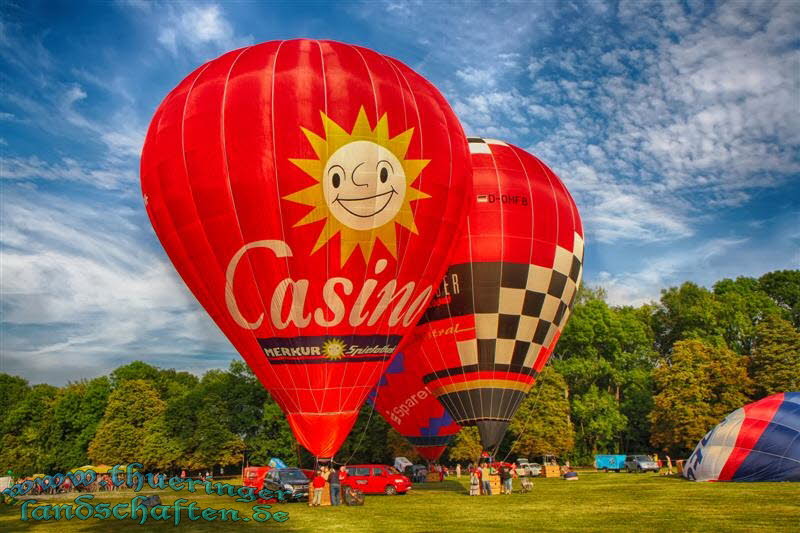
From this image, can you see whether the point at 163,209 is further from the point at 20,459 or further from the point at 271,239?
the point at 20,459

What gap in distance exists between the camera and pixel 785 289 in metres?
57.7

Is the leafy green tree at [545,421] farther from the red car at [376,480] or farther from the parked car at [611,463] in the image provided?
the red car at [376,480]

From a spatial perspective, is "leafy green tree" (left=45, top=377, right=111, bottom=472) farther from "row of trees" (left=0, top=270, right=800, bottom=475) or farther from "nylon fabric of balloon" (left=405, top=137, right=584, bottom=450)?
"nylon fabric of balloon" (left=405, top=137, right=584, bottom=450)

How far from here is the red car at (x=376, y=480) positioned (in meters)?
23.2

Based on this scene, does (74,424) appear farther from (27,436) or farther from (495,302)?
(495,302)

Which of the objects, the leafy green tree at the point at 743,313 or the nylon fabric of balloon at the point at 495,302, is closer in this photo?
the nylon fabric of balloon at the point at 495,302

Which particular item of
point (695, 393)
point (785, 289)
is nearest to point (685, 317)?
point (785, 289)

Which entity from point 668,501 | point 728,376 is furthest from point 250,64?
point 728,376

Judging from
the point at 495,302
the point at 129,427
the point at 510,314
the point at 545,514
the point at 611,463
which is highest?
the point at 495,302

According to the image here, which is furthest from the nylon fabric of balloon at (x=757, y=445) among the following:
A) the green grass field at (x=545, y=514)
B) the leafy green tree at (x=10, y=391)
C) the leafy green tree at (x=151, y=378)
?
the leafy green tree at (x=10, y=391)

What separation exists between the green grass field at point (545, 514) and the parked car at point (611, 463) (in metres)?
23.3

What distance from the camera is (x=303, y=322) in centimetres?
1719

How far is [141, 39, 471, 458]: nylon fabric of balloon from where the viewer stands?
16.8 m

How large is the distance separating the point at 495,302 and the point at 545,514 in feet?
29.0
